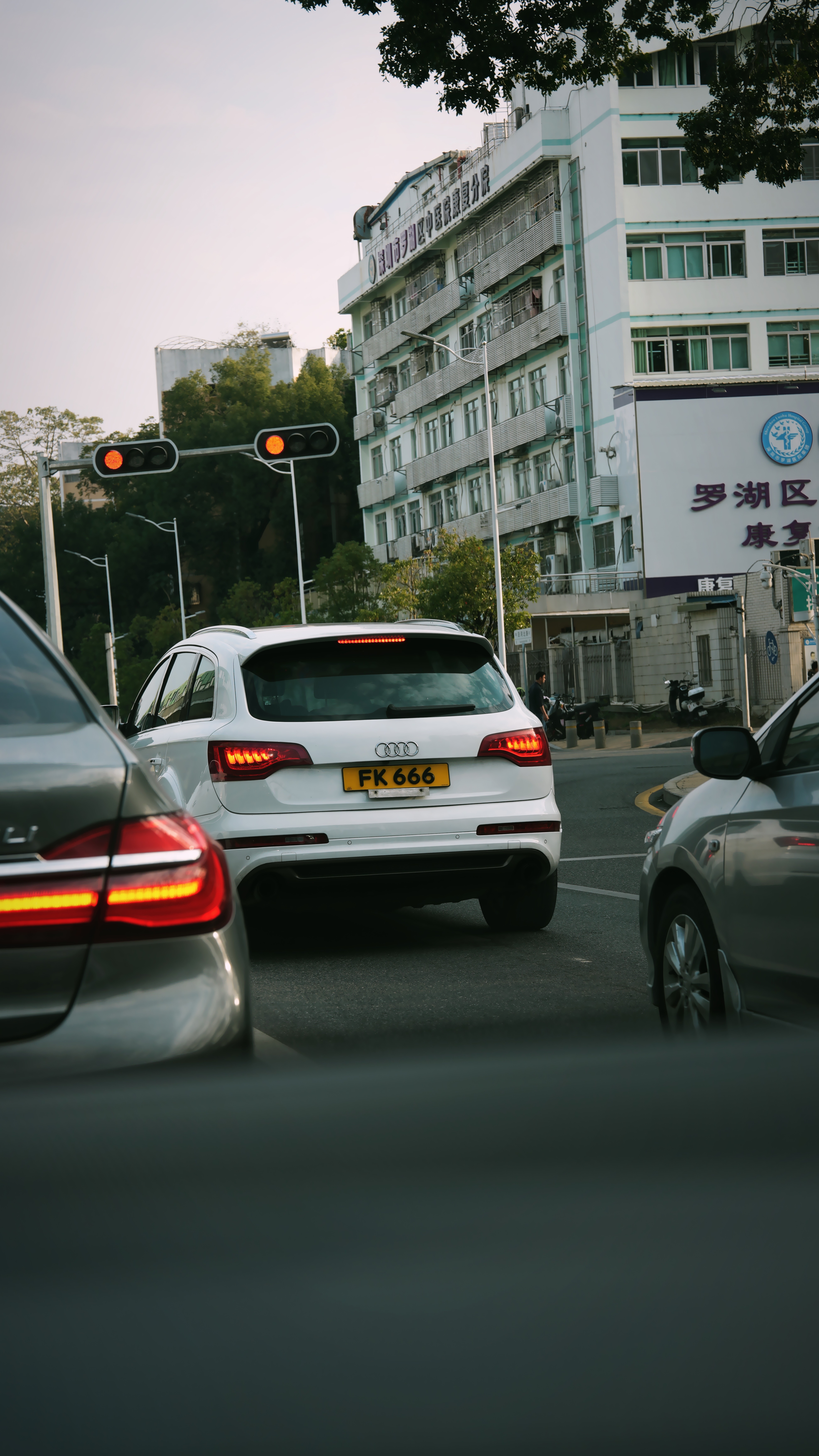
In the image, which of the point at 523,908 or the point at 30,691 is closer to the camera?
the point at 30,691

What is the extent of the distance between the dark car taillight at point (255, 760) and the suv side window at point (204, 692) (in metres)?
0.42

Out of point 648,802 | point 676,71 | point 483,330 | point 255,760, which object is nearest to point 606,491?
point 676,71

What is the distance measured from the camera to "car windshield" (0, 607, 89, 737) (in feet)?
8.28


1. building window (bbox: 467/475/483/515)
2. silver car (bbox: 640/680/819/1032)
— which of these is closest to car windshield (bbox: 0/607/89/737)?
silver car (bbox: 640/680/819/1032)

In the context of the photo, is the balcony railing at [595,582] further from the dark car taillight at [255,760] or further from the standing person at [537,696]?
the dark car taillight at [255,760]

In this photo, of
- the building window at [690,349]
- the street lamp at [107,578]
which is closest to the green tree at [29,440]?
the street lamp at [107,578]

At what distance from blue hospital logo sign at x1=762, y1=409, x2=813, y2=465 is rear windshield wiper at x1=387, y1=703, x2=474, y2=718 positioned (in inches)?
1797

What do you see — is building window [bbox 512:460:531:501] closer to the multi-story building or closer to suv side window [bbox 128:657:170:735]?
the multi-story building

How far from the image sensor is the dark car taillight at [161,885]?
234 cm

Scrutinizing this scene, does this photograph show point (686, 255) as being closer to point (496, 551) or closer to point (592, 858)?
point (496, 551)

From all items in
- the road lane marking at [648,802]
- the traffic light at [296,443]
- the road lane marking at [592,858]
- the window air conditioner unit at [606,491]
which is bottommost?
the road lane marking at [648,802]

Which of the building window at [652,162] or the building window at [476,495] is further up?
the building window at [652,162]

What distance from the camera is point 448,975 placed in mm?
6871

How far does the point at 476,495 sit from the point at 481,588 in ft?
57.0
